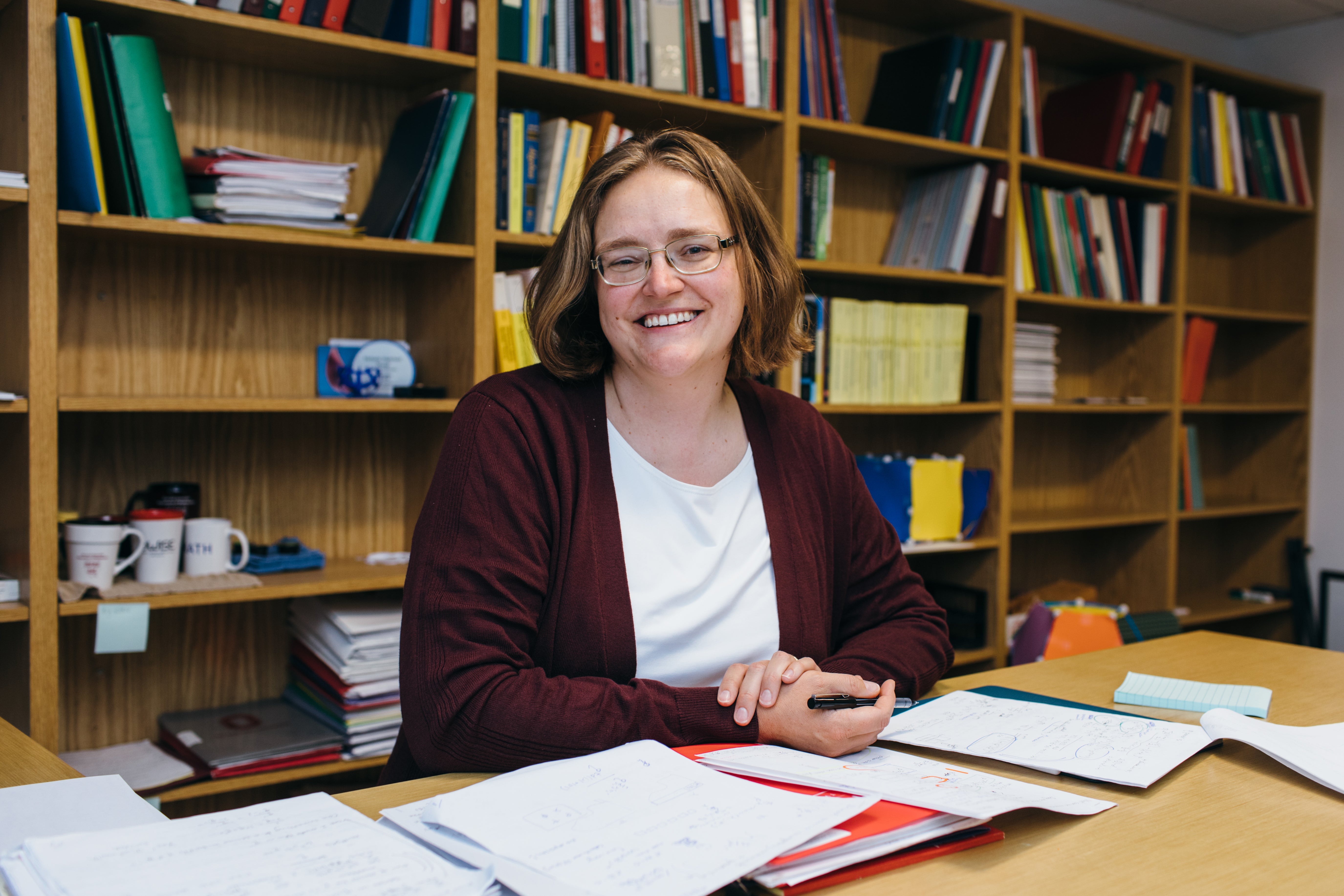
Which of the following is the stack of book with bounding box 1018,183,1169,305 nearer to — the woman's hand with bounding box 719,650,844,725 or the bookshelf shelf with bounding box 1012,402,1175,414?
the bookshelf shelf with bounding box 1012,402,1175,414

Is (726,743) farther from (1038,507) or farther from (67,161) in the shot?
(1038,507)

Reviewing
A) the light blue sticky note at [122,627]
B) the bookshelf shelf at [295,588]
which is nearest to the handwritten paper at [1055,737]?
the bookshelf shelf at [295,588]

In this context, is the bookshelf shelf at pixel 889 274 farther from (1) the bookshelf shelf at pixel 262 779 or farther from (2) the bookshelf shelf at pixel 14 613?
(2) the bookshelf shelf at pixel 14 613

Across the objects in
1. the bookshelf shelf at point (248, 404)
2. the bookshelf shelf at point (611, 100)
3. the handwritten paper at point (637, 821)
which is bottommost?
the handwritten paper at point (637, 821)

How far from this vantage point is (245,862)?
2.37ft

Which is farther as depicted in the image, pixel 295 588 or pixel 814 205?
pixel 814 205

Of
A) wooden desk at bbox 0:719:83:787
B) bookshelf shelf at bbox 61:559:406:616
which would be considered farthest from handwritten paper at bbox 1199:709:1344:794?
bookshelf shelf at bbox 61:559:406:616

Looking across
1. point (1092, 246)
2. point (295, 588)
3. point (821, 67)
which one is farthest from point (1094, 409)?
point (295, 588)

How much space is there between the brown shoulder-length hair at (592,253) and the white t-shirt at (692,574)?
0.14m

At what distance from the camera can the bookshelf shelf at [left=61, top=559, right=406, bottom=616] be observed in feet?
6.15

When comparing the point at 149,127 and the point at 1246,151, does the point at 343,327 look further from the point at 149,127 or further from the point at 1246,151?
the point at 1246,151

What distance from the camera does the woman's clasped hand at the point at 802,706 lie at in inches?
40.8

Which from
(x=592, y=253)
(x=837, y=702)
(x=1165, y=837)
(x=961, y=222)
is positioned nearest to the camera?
(x=1165, y=837)

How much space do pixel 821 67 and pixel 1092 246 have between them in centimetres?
114
